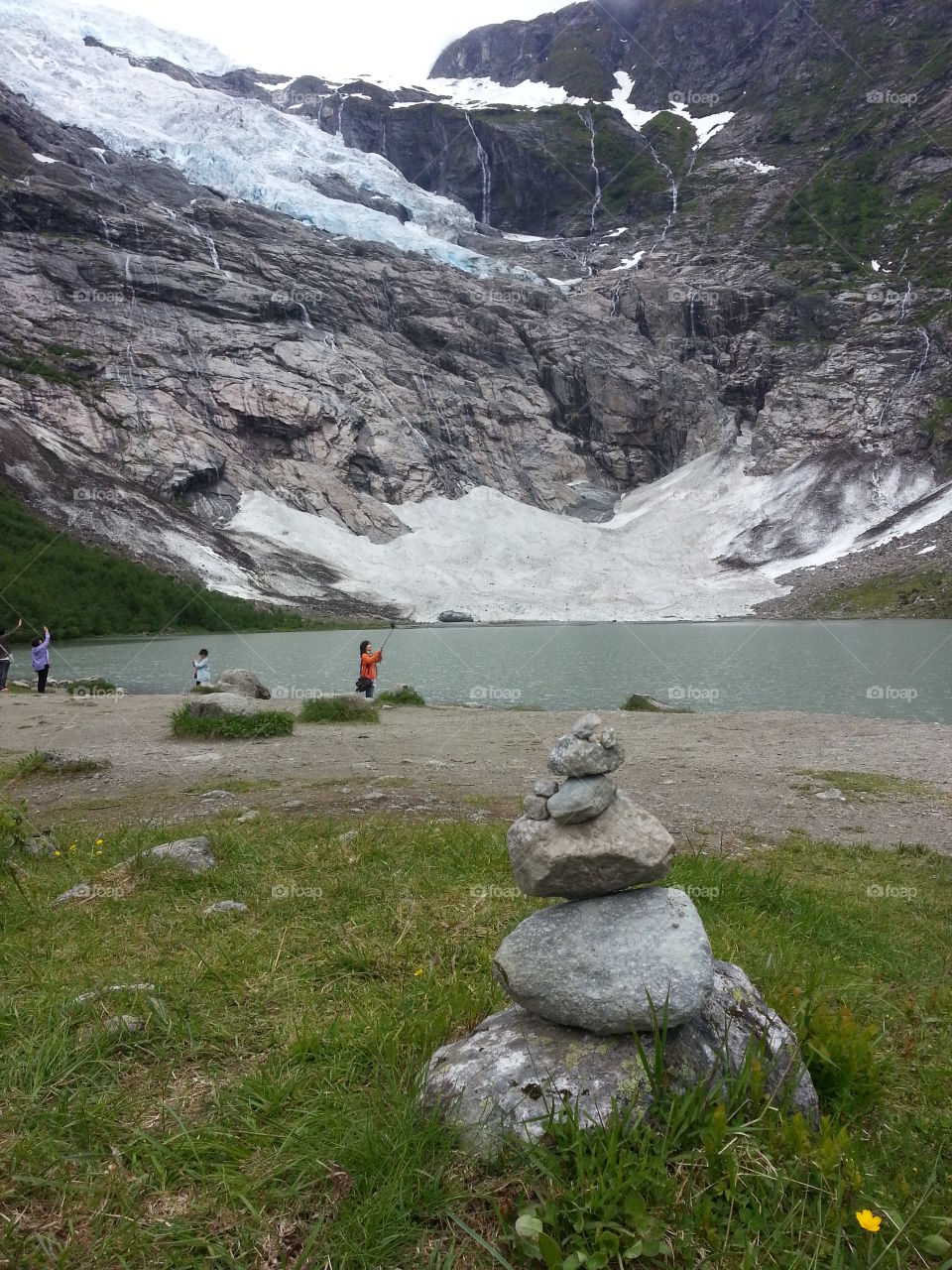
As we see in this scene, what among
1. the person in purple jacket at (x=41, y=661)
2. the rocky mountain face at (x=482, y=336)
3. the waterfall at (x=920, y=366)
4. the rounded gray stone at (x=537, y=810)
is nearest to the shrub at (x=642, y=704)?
the rounded gray stone at (x=537, y=810)

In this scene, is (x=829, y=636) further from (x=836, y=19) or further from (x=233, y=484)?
(x=836, y=19)

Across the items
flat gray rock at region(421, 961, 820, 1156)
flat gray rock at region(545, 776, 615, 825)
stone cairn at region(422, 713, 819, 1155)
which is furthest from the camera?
flat gray rock at region(545, 776, 615, 825)

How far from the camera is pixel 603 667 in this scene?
39.1 meters

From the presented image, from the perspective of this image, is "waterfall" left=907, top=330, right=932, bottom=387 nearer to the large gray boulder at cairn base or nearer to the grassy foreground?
the large gray boulder at cairn base

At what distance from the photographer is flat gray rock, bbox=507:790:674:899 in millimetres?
3754

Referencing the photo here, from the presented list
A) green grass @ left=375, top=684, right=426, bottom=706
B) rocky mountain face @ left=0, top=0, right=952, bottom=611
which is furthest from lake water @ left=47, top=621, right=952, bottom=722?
rocky mountain face @ left=0, top=0, right=952, bottom=611

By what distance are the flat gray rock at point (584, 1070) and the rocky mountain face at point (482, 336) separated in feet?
279

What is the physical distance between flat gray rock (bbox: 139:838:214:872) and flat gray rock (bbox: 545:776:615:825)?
3.77 m

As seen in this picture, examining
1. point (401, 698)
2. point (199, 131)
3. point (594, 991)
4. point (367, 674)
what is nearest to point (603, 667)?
point (401, 698)

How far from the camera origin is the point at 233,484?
103 m

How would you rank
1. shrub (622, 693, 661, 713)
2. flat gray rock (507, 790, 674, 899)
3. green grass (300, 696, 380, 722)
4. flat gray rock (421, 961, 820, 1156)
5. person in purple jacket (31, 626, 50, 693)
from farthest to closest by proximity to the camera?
person in purple jacket (31, 626, 50, 693) < shrub (622, 693, 661, 713) < green grass (300, 696, 380, 722) < flat gray rock (507, 790, 674, 899) < flat gray rock (421, 961, 820, 1156)

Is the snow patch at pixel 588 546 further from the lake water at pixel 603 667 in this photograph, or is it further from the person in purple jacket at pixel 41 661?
the person in purple jacket at pixel 41 661

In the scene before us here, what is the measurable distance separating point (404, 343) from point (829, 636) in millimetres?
99508

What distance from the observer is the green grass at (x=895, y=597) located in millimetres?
79625
